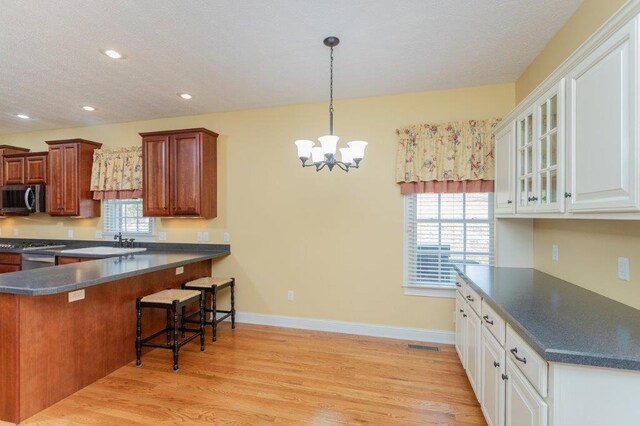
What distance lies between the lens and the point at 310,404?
2439 millimetres

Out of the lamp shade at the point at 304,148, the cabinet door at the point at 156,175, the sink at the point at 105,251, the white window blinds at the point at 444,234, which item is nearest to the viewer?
the lamp shade at the point at 304,148

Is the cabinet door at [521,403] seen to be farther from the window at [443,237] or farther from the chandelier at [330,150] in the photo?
the window at [443,237]

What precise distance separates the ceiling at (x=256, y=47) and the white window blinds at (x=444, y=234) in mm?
1241

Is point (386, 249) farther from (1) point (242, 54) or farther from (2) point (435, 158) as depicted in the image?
(1) point (242, 54)

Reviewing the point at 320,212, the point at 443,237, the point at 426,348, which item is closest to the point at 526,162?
the point at 443,237

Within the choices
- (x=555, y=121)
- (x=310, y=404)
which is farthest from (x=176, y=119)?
(x=555, y=121)

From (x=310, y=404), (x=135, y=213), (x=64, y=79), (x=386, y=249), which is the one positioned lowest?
(x=310, y=404)

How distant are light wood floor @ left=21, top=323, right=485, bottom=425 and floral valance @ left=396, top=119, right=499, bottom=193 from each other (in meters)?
1.75

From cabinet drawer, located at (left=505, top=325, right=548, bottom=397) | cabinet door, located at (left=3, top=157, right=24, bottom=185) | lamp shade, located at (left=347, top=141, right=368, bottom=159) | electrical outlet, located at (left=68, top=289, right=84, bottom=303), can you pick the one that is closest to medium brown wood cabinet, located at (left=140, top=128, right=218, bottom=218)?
electrical outlet, located at (left=68, top=289, right=84, bottom=303)

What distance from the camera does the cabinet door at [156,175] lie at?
4.18m

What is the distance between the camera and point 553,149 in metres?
1.97

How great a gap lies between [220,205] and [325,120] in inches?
69.6

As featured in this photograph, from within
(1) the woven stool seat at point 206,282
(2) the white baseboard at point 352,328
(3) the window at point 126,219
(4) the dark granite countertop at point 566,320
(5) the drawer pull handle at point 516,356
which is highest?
(3) the window at point 126,219

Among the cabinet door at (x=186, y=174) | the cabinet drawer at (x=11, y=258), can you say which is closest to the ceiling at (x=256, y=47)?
the cabinet door at (x=186, y=174)
